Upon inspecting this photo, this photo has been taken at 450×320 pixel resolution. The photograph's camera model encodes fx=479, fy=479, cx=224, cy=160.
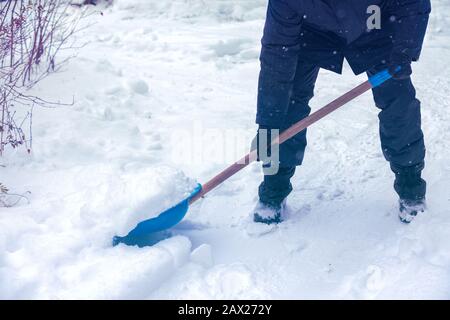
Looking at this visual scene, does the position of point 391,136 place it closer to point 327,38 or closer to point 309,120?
point 309,120

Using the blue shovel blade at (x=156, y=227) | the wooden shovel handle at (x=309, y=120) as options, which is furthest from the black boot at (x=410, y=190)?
the blue shovel blade at (x=156, y=227)

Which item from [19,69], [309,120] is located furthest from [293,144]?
[19,69]

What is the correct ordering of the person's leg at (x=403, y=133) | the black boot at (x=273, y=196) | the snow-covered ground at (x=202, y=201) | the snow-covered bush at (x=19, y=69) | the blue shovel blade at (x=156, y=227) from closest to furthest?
the snow-covered ground at (x=202, y=201), the person's leg at (x=403, y=133), the blue shovel blade at (x=156, y=227), the black boot at (x=273, y=196), the snow-covered bush at (x=19, y=69)

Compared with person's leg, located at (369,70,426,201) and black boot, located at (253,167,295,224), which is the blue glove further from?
black boot, located at (253,167,295,224)

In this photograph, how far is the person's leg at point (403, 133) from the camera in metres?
2.18

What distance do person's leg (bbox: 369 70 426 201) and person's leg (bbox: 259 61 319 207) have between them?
0.31m

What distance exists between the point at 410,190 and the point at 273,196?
2.26 ft

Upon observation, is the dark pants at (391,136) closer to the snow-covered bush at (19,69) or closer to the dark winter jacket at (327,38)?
the dark winter jacket at (327,38)

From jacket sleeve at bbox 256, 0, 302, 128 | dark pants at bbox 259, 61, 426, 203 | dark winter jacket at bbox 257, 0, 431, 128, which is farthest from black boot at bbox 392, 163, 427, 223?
jacket sleeve at bbox 256, 0, 302, 128

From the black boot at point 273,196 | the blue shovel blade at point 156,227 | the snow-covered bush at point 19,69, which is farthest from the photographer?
the snow-covered bush at point 19,69

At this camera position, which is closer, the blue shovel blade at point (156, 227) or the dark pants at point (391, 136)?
the dark pants at point (391, 136)

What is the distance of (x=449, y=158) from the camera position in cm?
300

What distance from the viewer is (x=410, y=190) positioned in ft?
7.83
